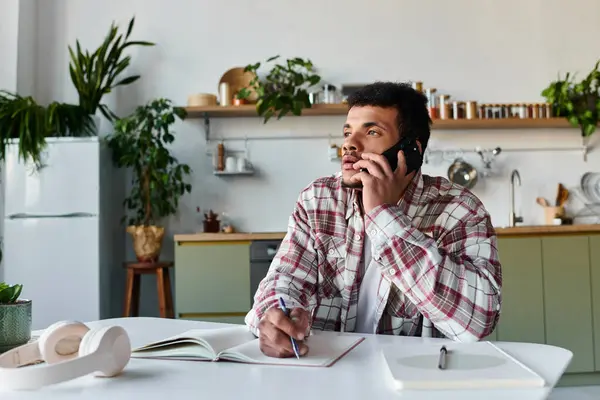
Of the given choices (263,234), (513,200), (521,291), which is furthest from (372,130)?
(513,200)

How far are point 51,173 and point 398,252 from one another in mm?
2896

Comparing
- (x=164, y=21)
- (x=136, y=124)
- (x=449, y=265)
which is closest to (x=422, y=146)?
(x=449, y=265)

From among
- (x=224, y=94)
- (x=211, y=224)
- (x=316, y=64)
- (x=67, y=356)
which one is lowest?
(x=67, y=356)

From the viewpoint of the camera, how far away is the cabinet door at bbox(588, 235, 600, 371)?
12.4 feet

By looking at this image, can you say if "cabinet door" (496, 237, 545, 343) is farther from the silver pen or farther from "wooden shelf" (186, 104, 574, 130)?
the silver pen

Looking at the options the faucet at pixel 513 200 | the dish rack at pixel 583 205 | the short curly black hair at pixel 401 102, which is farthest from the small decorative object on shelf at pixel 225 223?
the short curly black hair at pixel 401 102

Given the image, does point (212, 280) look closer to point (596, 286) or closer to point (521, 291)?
point (521, 291)

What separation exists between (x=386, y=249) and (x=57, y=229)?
2.84 metres

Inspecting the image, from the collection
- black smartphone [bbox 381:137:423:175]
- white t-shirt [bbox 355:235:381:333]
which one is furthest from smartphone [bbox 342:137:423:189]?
white t-shirt [bbox 355:235:381:333]

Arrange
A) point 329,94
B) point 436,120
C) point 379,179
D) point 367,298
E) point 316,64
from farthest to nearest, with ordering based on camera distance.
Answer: point 316,64 < point 329,94 < point 436,120 < point 367,298 < point 379,179

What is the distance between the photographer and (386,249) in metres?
1.40

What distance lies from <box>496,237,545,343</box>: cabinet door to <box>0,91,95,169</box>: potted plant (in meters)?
2.73

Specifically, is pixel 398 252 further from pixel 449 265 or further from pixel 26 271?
pixel 26 271

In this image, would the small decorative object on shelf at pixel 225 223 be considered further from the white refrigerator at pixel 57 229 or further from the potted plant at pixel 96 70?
the potted plant at pixel 96 70
